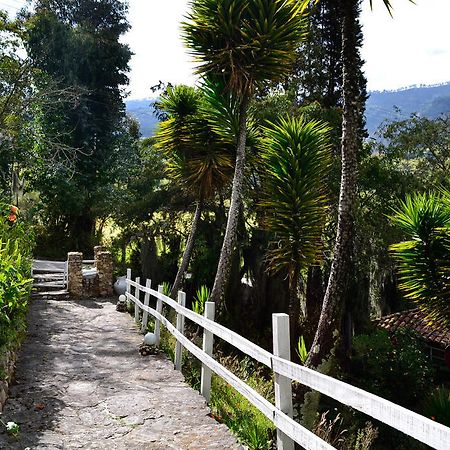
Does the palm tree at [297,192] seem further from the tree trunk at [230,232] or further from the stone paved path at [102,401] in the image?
the stone paved path at [102,401]

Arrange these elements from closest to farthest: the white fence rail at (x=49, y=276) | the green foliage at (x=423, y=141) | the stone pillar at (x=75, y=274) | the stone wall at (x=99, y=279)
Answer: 1. the stone pillar at (x=75, y=274)
2. the stone wall at (x=99, y=279)
3. the white fence rail at (x=49, y=276)
4. the green foliage at (x=423, y=141)

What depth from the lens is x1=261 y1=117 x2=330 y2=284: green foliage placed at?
33.3 feet

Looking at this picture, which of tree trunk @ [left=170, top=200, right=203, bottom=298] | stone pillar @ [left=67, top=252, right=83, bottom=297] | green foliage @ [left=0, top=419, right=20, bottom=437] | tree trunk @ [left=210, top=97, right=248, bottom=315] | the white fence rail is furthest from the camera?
the white fence rail

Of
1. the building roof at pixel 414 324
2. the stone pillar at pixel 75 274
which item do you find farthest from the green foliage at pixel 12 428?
the building roof at pixel 414 324

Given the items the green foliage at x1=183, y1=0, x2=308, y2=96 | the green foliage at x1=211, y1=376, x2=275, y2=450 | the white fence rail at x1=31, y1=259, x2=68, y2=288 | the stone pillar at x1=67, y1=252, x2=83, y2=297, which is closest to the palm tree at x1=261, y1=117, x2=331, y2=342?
the green foliage at x1=183, y1=0, x2=308, y2=96

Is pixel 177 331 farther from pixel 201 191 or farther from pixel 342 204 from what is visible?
pixel 201 191

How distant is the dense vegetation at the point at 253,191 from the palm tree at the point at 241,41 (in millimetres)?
37

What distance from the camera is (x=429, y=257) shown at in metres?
8.51

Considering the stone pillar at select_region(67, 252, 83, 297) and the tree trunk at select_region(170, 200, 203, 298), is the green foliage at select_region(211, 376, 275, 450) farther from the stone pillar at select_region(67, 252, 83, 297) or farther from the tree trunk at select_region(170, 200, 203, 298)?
the stone pillar at select_region(67, 252, 83, 297)

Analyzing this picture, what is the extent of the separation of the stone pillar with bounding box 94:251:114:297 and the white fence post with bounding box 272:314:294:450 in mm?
13750

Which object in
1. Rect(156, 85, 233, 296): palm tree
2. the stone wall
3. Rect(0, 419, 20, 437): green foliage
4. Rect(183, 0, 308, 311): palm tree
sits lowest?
Rect(0, 419, 20, 437): green foliage

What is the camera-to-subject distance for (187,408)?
532 centimetres

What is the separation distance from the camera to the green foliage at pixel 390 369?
46.1ft

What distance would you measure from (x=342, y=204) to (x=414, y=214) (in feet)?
4.18
